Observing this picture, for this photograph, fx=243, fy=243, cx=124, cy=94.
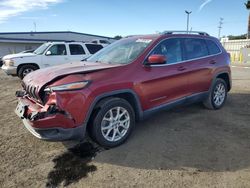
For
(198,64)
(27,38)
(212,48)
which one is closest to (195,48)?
(198,64)

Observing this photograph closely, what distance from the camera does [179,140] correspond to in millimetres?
4230

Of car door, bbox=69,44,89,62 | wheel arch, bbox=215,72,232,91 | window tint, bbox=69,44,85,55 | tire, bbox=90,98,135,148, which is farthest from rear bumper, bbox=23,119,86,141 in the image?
window tint, bbox=69,44,85,55

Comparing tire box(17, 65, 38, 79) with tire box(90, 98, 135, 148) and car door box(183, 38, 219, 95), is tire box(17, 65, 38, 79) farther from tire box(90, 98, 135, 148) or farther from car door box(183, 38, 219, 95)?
tire box(90, 98, 135, 148)

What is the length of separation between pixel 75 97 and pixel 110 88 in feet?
1.91

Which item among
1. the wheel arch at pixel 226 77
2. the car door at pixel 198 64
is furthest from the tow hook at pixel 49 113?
the wheel arch at pixel 226 77

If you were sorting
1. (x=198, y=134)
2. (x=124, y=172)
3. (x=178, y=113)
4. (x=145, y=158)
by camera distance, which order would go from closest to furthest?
(x=124, y=172) < (x=145, y=158) < (x=198, y=134) < (x=178, y=113)

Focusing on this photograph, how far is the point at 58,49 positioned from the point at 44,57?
776mm

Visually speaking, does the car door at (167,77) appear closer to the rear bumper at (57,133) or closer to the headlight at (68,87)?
the headlight at (68,87)

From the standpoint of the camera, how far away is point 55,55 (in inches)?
445

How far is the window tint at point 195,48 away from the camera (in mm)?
5098

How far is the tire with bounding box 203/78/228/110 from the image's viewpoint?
19.1 feet

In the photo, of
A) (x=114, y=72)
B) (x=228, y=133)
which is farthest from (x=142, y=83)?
(x=228, y=133)

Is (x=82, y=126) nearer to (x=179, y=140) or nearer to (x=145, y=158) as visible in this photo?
(x=145, y=158)

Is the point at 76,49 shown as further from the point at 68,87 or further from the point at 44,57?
the point at 68,87
